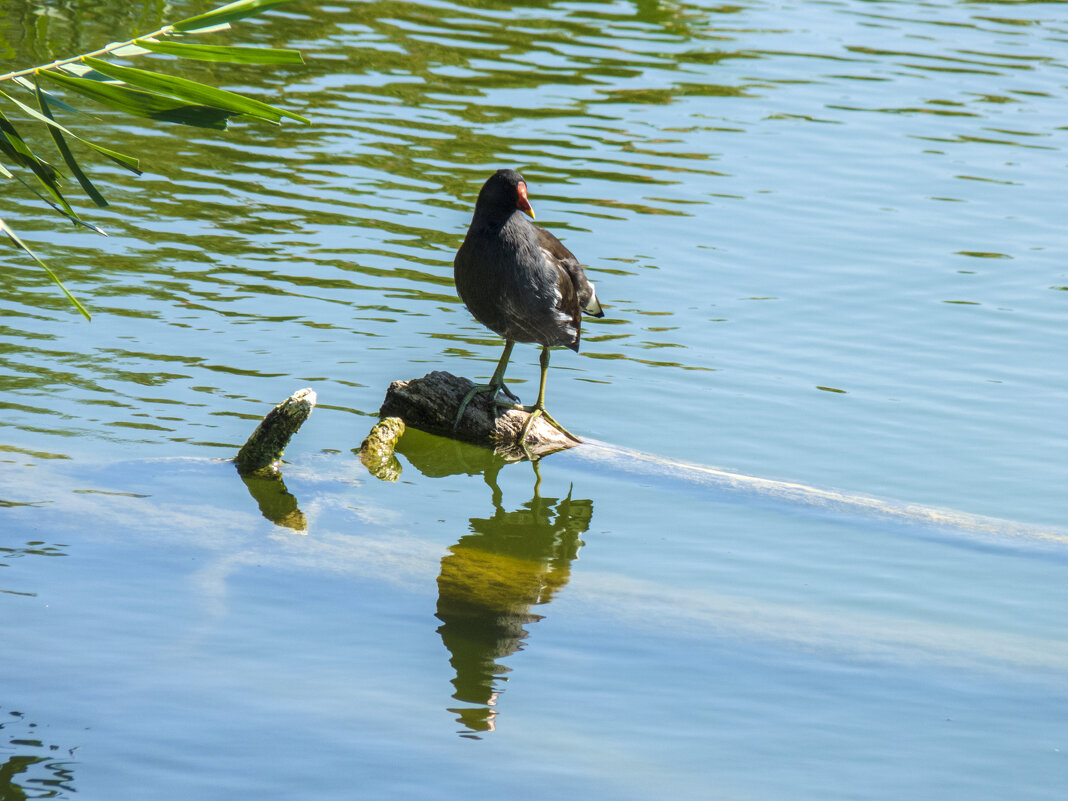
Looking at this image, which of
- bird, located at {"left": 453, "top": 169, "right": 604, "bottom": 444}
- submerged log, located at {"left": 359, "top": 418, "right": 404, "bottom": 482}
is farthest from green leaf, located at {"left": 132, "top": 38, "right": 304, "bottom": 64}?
submerged log, located at {"left": 359, "top": 418, "right": 404, "bottom": 482}

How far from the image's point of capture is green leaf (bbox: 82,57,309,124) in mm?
3240

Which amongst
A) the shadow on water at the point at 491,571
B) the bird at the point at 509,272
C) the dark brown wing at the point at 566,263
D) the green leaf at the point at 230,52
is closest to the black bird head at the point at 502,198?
the bird at the point at 509,272

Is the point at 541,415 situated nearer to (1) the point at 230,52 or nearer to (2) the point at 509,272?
(2) the point at 509,272

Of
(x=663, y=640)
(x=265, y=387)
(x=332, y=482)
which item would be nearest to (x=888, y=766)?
(x=663, y=640)

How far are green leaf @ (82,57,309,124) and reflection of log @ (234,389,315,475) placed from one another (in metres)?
2.13

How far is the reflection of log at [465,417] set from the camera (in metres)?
6.36

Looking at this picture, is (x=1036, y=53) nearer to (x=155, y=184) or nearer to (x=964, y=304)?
(x=964, y=304)

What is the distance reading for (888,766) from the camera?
4.24 metres

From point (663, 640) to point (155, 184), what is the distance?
674 centimetres

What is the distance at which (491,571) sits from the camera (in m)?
5.34

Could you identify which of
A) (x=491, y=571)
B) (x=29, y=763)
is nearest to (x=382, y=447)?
(x=491, y=571)

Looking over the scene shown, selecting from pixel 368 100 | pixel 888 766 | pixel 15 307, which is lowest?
pixel 888 766

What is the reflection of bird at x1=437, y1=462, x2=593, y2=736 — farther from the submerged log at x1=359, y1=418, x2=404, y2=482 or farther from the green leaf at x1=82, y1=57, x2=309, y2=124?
the green leaf at x1=82, y1=57, x2=309, y2=124

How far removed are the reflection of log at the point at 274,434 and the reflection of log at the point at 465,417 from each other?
27.9 inches
